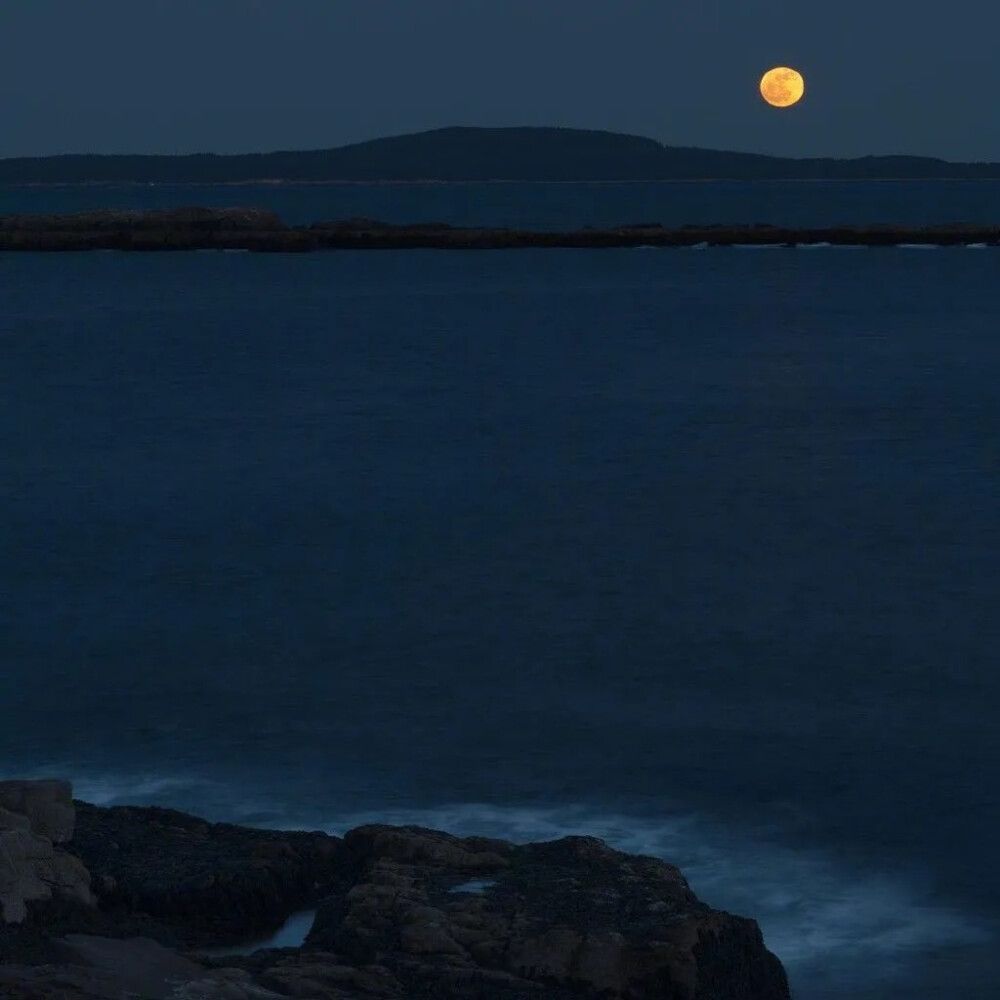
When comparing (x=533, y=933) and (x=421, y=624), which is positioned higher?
(x=533, y=933)

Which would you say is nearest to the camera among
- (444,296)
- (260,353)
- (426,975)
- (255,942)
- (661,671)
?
(426,975)

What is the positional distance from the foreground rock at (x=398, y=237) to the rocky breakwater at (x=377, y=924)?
7943 cm

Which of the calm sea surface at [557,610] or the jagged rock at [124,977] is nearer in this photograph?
the jagged rock at [124,977]

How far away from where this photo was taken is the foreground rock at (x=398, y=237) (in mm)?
87438

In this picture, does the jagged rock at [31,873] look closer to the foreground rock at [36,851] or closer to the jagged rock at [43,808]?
the foreground rock at [36,851]

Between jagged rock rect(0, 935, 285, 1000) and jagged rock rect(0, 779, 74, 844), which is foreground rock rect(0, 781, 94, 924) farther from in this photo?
jagged rock rect(0, 935, 285, 1000)

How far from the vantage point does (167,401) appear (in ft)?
127

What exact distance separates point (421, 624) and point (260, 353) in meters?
30.6

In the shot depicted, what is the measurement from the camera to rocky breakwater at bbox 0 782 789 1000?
24.0 ft

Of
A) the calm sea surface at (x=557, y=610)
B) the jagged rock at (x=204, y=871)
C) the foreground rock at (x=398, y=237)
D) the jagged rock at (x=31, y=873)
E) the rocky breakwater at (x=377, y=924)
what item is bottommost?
the calm sea surface at (x=557, y=610)

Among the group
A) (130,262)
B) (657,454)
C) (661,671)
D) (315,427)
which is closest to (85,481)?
(315,427)

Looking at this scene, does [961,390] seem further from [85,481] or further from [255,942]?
[255,942]

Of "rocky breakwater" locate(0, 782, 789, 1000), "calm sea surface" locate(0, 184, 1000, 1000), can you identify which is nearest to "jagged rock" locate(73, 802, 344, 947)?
"rocky breakwater" locate(0, 782, 789, 1000)

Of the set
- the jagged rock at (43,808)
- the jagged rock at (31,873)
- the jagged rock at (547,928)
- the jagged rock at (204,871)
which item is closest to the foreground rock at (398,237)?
the jagged rock at (204,871)
